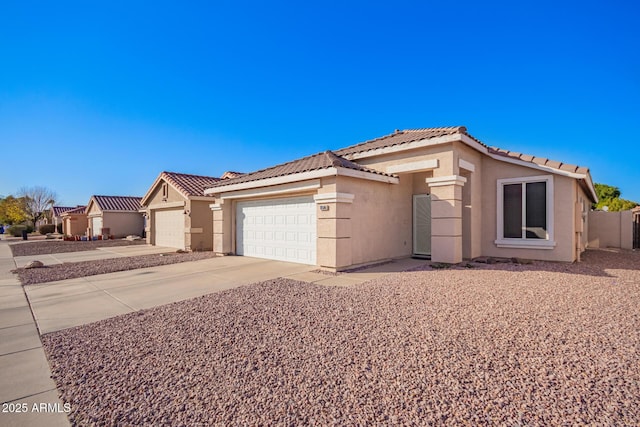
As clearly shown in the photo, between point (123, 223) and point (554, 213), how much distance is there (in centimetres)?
3073

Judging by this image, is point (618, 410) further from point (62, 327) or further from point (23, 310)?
point (23, 310)

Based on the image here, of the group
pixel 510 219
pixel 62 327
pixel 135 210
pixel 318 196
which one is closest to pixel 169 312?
pixel 62 327

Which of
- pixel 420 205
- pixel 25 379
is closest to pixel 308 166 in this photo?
pixel 420 205

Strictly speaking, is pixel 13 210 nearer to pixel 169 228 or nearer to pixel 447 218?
pixel 169 228

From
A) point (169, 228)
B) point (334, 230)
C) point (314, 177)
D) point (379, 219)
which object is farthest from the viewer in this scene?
point (169, 228)

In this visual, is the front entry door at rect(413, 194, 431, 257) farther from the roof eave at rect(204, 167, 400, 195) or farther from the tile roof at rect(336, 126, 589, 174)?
the tile roof at rect(336, 126, 589, 174)

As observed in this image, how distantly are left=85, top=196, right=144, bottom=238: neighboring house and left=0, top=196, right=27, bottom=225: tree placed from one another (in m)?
30.8

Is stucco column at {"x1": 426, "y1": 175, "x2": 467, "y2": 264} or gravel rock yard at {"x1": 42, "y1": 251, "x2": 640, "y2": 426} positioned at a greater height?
stucco column at {"x1": 426, "y1": 175, "x2": 467, "y2": 264}

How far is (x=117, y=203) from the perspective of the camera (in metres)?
28.4

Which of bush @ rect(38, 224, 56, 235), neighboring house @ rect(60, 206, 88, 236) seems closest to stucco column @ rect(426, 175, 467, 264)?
neighboring house @ rect(60, 206, 88, 236)

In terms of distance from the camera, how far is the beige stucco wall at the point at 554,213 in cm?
966

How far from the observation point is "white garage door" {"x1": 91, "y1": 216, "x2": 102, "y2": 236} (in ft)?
90.0

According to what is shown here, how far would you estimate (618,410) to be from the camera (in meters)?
2.51

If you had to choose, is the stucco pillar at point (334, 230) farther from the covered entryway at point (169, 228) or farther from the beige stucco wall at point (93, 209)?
the beige stucco wall at point (93, 209)
